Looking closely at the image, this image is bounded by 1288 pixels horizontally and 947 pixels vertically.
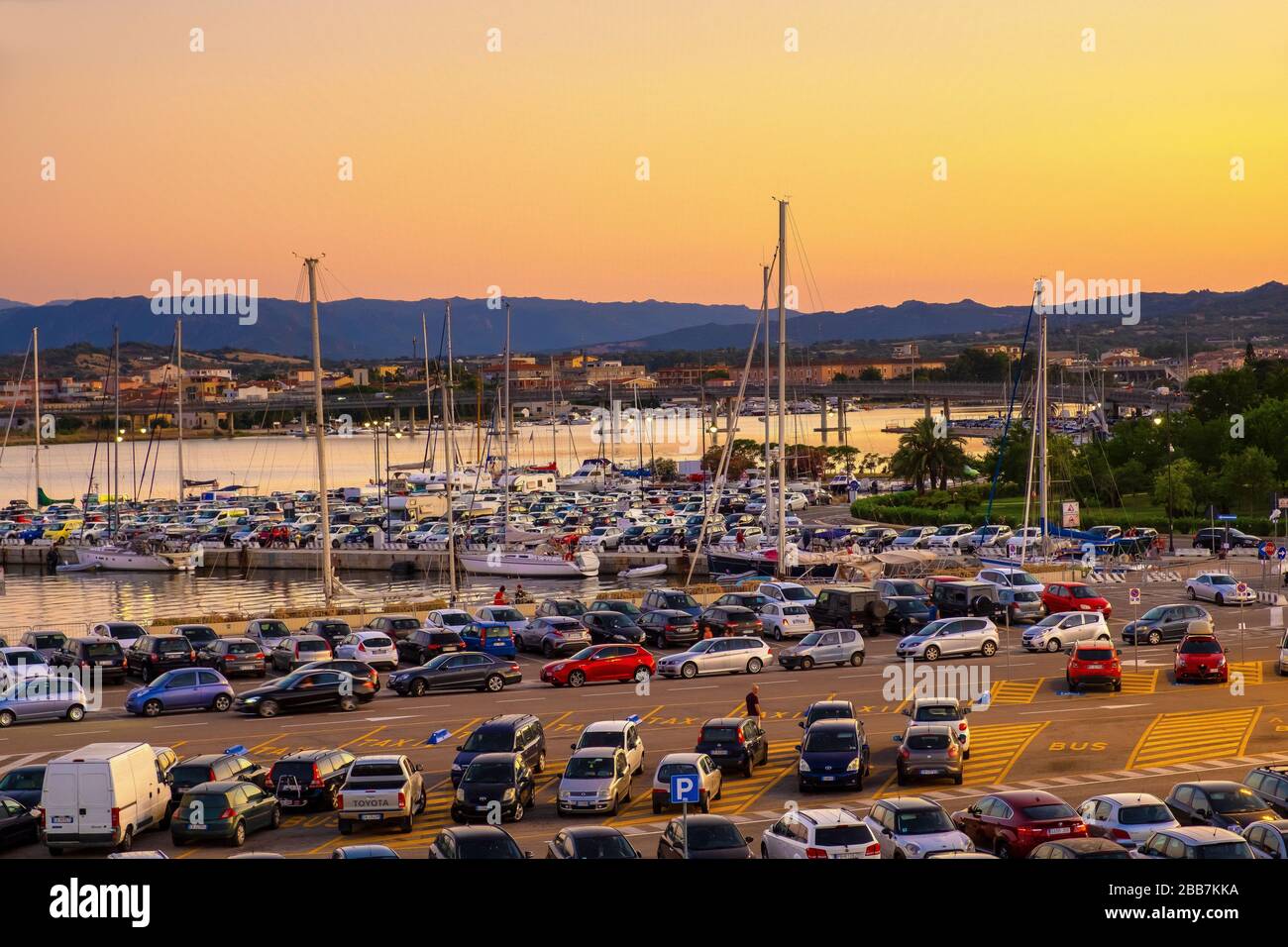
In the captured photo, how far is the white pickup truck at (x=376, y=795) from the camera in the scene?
23.3 m

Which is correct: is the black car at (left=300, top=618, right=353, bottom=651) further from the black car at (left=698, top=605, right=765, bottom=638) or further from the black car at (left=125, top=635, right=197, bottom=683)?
the black car at (left=698, top=605, right=765, bottom=638)

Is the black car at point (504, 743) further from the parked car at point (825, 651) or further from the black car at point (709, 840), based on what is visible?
the parked car at point (825, 651)

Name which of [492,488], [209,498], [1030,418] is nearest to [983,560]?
[1030,418]

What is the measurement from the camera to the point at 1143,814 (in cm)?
2077

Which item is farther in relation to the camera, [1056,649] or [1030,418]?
[1030,418]

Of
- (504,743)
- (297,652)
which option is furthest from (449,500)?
(504,743)

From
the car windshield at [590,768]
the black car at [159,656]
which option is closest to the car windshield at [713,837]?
the car windshield at [590,768]

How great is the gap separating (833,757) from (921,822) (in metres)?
5.53
